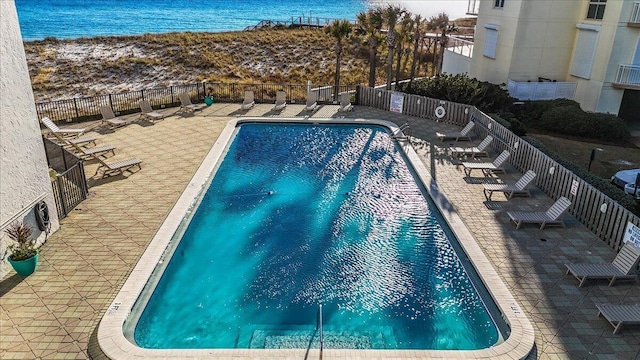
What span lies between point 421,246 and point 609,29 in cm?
1810

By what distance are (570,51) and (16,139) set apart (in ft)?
85.6

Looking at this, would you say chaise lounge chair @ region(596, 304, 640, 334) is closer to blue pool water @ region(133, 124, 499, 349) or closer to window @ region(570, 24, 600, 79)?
blue pool water @ region(133, 124, 499, 349)

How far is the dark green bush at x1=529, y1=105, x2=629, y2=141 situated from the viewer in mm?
20828

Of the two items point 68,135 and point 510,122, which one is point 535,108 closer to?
point 510,122

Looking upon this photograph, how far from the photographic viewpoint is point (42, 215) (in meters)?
10.9

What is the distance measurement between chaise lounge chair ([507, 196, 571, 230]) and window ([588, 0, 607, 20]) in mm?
16135

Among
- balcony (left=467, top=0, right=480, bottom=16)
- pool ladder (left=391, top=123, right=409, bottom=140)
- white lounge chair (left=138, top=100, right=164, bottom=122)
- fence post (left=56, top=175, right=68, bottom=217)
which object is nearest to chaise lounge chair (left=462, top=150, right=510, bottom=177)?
pool ladder (left=391, top=123, right=409, bottom=140)

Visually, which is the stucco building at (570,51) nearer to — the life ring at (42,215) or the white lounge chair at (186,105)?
the white lounge chair at (186,105)

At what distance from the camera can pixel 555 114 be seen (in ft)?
71.3

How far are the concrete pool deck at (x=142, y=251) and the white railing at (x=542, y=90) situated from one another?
9867 mm

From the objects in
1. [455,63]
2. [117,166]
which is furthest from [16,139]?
[455,63]

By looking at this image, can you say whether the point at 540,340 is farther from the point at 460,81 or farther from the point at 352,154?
the point at 460,81

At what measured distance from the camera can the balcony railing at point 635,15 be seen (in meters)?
21.6

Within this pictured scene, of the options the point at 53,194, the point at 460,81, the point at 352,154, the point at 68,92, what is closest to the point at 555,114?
the point at 460,81
